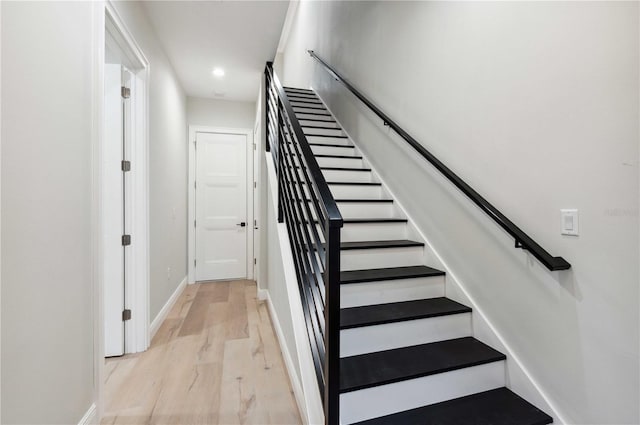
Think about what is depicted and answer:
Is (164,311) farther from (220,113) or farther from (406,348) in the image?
(220,113)

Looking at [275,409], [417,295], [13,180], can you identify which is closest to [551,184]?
[417,295]

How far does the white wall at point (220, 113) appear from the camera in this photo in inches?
192

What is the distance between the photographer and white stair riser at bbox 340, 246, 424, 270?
6.47 feet

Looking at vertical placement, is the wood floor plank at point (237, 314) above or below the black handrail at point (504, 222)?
below

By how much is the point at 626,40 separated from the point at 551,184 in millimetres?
546

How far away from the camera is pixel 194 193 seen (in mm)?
4715

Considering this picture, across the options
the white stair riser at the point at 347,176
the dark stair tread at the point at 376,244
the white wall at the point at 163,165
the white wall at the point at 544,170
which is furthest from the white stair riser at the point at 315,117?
the dark stair tread at the point at 376,244

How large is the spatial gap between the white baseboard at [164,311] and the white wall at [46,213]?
1170 millimetres

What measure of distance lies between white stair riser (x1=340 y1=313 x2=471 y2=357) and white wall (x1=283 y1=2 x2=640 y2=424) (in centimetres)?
19

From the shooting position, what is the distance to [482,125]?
1.65 m

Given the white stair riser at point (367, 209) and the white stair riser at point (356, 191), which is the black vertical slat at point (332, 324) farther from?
the white stair riser at point (356, 191)

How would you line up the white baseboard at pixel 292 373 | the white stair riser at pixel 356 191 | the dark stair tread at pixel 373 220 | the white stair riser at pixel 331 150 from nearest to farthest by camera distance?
1. the white baseboard at pixel 292 373
2. the dark stair tread at pixel 373 220
3. the white stair riser at pixel 356 191
4. the white stair riser at pixel 331 150

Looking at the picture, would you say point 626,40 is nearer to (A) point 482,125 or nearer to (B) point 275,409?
(A) point 482,125

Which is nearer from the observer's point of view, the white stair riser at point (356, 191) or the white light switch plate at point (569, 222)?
the white light switch plate at point (569, 222)
